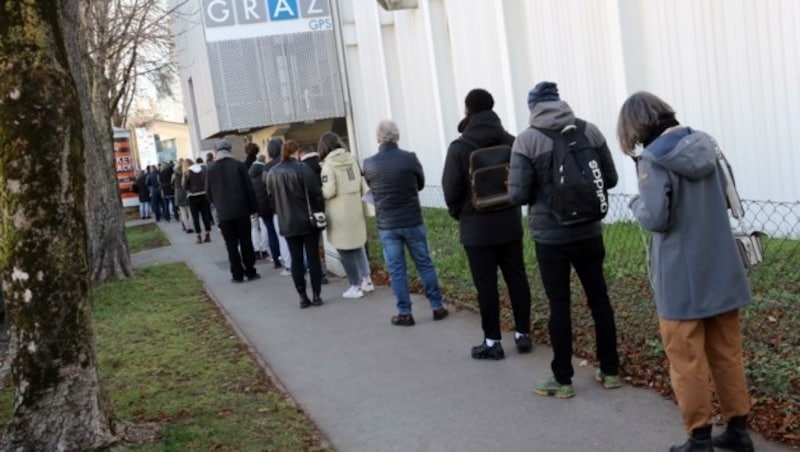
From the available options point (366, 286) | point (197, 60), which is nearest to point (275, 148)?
point (366, 286)

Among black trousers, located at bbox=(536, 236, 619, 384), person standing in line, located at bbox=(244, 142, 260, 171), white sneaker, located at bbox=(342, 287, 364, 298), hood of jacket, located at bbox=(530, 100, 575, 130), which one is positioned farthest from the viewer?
person standing in line, located at bbox=(244, 142, 260, 171)

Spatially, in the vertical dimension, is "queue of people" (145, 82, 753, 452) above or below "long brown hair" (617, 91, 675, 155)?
below

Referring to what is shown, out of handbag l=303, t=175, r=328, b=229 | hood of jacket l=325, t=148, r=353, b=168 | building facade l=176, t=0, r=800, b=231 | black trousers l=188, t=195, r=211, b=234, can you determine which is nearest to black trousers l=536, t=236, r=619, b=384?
hood of jacket l=325, t=148, r=353, b=168

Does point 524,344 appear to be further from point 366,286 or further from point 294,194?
point 294,194

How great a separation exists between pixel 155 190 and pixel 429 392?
24.4 metres

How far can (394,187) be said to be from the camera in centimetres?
754

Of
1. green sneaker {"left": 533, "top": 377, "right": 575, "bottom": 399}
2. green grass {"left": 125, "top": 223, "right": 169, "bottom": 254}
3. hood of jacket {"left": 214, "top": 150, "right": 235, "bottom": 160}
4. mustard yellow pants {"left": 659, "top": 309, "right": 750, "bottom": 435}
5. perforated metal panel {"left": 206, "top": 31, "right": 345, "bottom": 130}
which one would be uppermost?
perforated metal panel {"left": 206, "top": 31, "right": 345, "bottom": 130}

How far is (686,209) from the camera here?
382cm

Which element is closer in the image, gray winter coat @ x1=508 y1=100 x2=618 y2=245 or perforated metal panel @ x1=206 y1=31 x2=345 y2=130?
gray winter coat @ x1=508 y1=100 x2=618 y2=245

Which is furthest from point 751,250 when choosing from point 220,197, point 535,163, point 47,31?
point 220,197

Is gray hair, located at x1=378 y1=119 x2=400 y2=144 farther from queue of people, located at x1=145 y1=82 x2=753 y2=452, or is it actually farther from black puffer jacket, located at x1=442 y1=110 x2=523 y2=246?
black puffer jacket, located at x1=442 y1=110 x2=523 y2=246

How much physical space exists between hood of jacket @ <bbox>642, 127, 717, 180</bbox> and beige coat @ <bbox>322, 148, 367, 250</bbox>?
5.44 m

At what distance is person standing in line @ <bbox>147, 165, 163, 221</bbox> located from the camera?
28375 millimetres

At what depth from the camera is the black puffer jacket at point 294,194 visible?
9.09 meters
